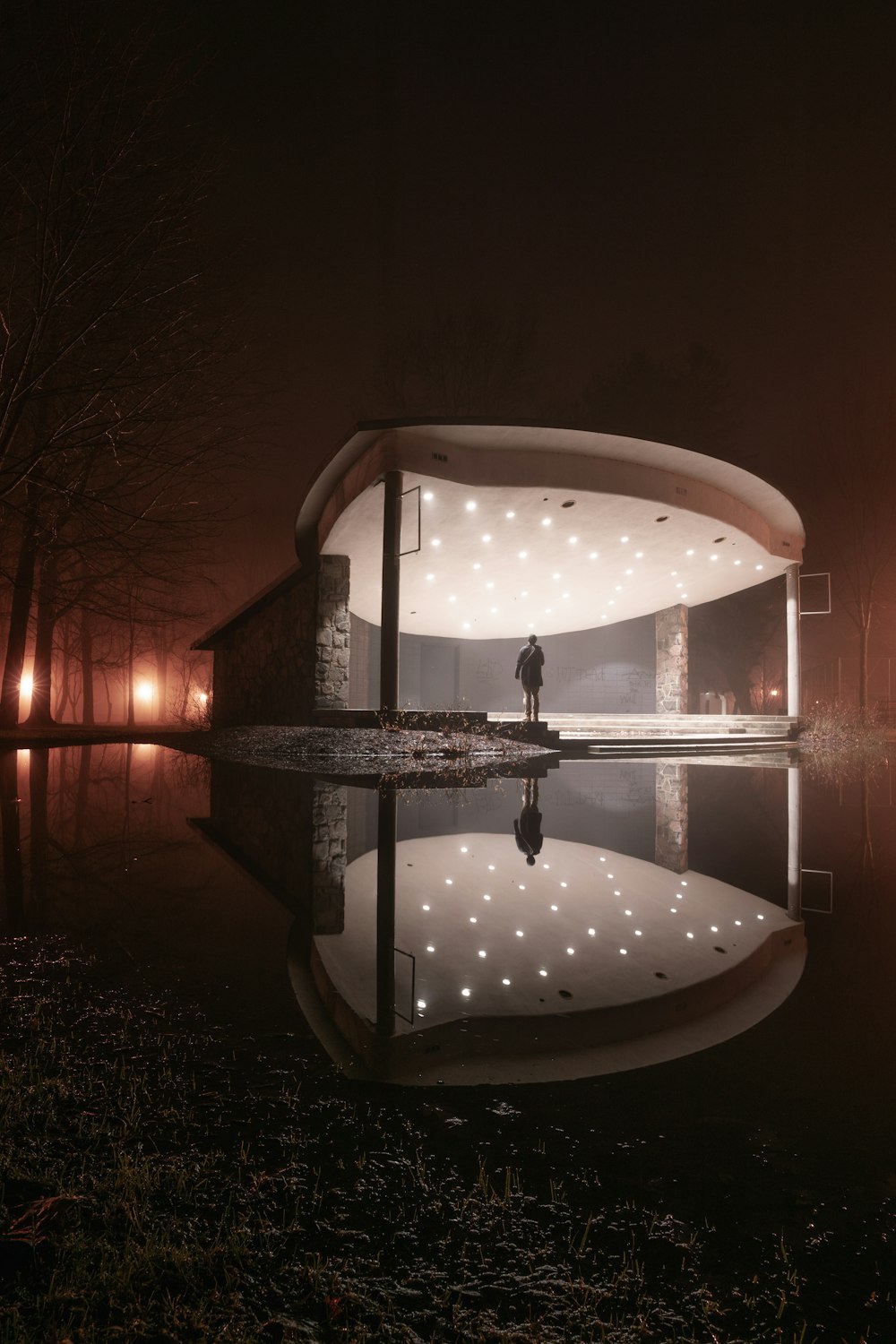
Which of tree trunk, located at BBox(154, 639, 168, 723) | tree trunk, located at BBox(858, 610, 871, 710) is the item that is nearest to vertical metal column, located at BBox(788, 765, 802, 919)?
tree trunk, located at BBox(858, 610, 871, 710)

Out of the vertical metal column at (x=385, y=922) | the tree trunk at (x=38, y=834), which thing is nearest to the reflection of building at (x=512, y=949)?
the vertical metal column at (x=385, y=922)

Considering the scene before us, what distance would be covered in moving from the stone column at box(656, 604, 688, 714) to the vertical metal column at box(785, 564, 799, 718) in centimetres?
433

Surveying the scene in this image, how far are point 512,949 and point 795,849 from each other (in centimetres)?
328

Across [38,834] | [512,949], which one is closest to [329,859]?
[512,949]

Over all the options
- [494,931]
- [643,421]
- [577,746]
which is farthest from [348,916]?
[643,421]

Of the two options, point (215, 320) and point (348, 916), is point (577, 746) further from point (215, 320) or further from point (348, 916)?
point (348, 916)

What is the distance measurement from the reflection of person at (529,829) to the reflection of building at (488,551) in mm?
5070

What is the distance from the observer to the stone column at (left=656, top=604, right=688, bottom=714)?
79.5 feet

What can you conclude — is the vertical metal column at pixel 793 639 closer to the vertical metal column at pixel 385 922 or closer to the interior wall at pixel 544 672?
the interior wall at pixel 544 672

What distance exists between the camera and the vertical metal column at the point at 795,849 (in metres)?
3.91

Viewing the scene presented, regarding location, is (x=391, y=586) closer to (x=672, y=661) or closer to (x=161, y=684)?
(x=672, y=661)

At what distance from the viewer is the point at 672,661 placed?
24.5m

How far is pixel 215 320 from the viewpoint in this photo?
7582mm

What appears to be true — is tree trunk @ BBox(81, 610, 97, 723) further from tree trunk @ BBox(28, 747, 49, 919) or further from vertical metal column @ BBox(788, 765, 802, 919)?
vertical metal column @ BBox(788, 765, 802, 919)
